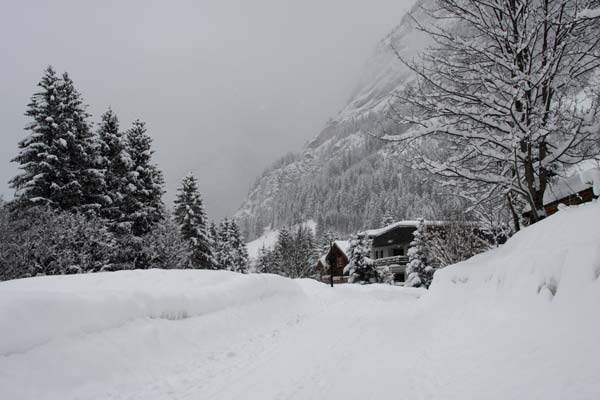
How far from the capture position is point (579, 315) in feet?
10.5

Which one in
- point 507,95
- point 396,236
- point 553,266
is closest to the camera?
point 553,266

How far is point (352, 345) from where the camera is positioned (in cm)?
755

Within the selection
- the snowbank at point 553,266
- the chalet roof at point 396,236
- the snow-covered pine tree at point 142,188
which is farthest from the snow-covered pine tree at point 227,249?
the snowbank at point 553,266

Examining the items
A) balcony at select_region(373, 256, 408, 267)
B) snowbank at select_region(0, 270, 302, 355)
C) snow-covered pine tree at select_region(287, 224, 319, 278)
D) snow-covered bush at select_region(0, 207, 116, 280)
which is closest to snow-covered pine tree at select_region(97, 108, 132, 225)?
snow-covered bush at select_region(0, 207, 116, 280)

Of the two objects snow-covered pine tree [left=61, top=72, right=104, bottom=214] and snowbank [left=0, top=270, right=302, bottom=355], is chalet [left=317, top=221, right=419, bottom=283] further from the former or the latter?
snowbank [left=0, top=270, right=302, bottom=355]

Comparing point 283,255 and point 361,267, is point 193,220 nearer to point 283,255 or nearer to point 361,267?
point 361,267

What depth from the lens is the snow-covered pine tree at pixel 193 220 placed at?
37.3 meters

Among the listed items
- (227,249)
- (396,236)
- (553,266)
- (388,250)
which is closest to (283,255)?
(227,249)

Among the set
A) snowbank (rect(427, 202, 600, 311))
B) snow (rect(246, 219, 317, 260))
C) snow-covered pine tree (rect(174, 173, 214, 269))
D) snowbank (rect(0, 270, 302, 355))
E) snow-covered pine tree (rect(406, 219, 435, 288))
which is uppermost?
snow (rect(246, 219, 317, 260))

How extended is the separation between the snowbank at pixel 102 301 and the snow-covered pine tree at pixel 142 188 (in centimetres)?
1645

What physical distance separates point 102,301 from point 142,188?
78.5 feet

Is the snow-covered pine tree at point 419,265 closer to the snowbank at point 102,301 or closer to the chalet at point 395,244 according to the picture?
the chalet at point 395,244

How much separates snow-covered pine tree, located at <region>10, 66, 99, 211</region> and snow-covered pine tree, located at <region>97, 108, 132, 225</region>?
163 cm

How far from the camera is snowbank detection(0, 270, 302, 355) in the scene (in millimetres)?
4992
